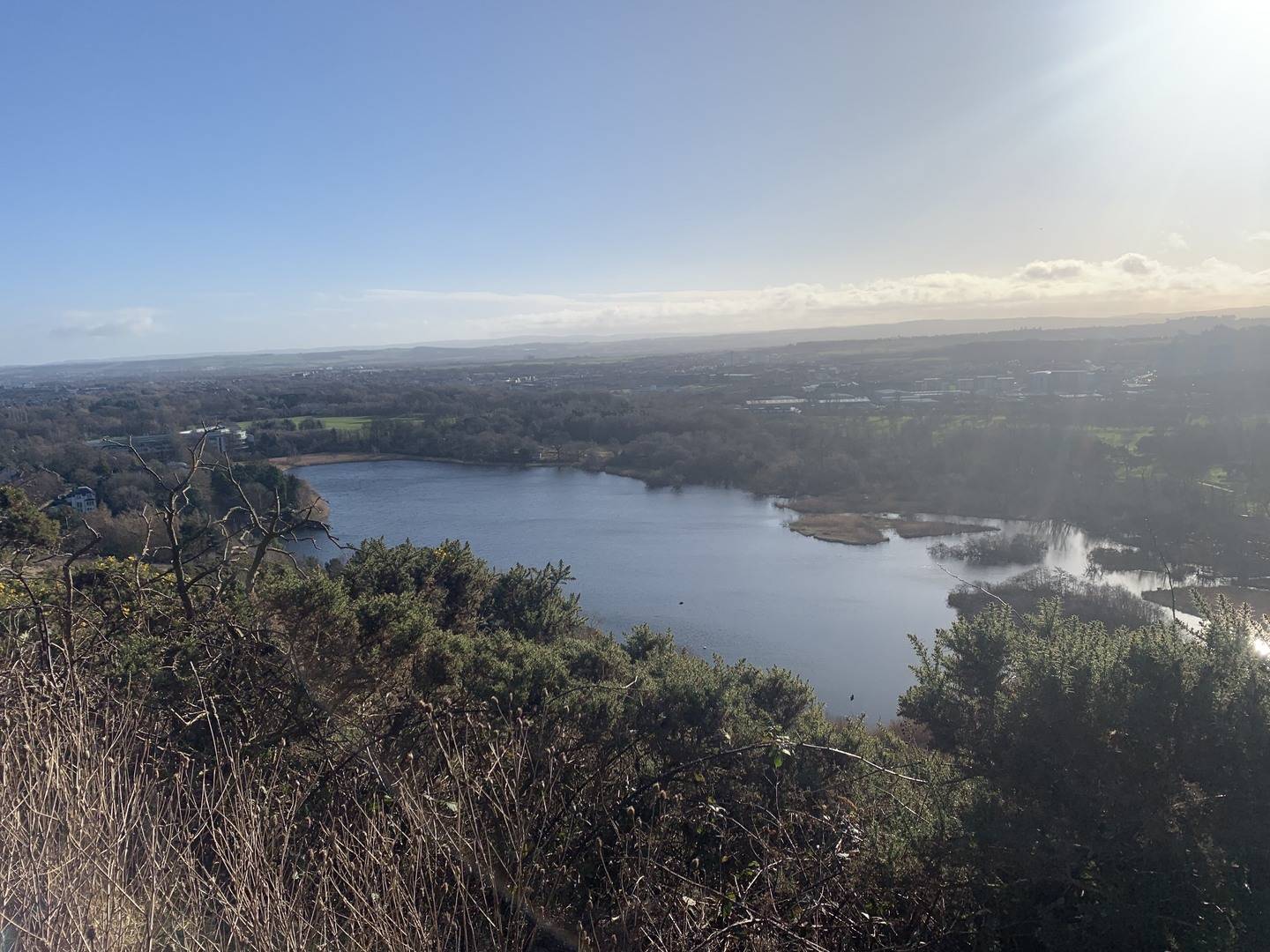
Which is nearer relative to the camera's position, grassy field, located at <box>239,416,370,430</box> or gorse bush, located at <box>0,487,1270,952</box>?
gorse bush, located at <box>0,487,1270,952</box>

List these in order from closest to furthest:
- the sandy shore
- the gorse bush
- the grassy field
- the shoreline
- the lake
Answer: the gorse bush, the lake, the sandy shore, the shoreline, the grassy field

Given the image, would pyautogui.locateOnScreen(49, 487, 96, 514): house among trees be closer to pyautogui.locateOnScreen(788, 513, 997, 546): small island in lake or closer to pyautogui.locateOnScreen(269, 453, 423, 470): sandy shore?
pyautogui.locateOnScreen(269, 453, 423, 470): sandy shore

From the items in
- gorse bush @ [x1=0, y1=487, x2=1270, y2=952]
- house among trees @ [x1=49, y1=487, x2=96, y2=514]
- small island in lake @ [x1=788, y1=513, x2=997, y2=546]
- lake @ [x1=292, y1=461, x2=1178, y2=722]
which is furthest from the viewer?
small island in lake @ [x1=788, y1=513, x2=997, y2=546]

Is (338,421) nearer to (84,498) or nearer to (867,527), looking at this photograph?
(84,498)

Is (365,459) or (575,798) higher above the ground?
(575,798)

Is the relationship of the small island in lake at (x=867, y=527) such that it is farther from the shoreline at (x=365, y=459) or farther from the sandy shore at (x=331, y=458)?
the sandy shore at (x=331, y=458)

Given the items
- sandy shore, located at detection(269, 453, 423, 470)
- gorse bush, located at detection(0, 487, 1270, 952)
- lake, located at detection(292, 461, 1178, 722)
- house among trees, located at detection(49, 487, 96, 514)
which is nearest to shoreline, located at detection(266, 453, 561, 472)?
sandy shore, located at detection(269, 453, 423, 470)

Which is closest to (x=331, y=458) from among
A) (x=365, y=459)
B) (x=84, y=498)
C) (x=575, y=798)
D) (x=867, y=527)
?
(x=365, y=459)
